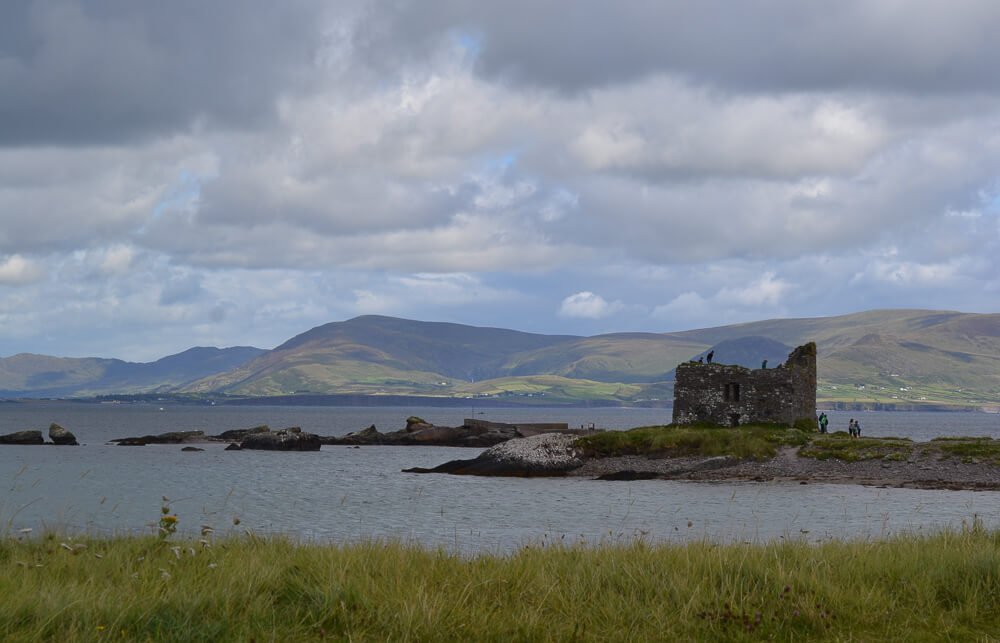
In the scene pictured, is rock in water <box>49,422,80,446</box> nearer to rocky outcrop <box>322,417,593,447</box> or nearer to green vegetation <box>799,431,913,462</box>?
rocky outcrop <box>322,417,593,447</box>

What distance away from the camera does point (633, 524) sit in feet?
118

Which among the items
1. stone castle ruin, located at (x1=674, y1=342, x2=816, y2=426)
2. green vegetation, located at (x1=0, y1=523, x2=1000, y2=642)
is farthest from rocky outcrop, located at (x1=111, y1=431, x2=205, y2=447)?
green vegetation, located at (x1=0, y1=523, x2=1000, y2=642)

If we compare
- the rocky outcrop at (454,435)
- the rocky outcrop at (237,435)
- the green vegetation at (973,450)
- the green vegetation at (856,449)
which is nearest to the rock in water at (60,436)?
the rocky outcrop at (237,435)

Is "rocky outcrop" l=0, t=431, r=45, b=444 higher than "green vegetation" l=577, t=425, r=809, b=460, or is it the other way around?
"green vegetation" l=577, t=425, r=809, b=460

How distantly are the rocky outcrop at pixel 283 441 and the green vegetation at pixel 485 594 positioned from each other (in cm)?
9035

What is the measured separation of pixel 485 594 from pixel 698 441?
53.4 meters

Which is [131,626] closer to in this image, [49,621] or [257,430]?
[49,621]

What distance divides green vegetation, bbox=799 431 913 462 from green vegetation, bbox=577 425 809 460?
52.2 inches

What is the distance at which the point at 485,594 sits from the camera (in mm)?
11852

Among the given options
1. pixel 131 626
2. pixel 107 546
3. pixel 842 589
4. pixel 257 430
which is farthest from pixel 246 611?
pixel 257 430

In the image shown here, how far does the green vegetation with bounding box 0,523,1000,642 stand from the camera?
10273 millimetres

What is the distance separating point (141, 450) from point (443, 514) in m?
69.5

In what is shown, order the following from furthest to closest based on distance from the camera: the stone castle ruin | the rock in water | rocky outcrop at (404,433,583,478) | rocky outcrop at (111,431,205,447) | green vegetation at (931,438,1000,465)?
rocky outcrop at (111,431,205,447), the rock in water, the stone castle ruin, rocky outcrop at (404,433,583,478), green vegetation at (931,438,1000,465)

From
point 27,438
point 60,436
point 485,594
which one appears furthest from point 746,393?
point 27,438
